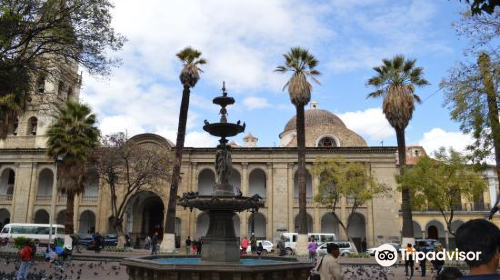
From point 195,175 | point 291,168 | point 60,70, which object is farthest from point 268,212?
point 60,70

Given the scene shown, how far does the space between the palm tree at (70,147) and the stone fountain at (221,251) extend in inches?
605

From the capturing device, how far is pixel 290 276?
10125 mm

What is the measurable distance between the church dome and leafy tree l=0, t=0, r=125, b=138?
3647cm

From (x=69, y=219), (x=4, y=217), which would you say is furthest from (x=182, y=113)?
(x=4, y=217)

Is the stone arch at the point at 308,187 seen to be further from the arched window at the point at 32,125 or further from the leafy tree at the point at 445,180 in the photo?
the arched window at the point at 32,125

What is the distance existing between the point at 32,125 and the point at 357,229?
113 ft

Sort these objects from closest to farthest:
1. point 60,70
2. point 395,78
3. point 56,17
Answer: point 56,17, point 60,70, point 395,78

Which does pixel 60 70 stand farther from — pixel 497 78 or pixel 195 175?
pixel 195 175

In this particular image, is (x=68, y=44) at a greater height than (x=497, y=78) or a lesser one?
greater

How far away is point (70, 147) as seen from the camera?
90.1 feet

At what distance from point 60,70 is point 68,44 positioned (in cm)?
142

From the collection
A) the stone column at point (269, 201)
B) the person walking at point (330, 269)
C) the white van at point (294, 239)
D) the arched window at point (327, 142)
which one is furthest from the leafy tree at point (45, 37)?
the arched window at point (327, 142)

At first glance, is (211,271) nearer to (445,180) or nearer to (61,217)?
(445,180)

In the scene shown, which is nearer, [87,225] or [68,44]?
[68,44]
